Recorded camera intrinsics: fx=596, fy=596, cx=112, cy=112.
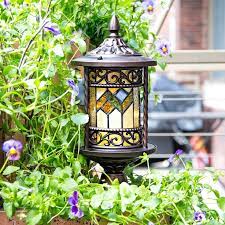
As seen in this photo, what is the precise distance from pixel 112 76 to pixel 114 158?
0.21 meters

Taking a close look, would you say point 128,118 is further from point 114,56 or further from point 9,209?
point 9,209

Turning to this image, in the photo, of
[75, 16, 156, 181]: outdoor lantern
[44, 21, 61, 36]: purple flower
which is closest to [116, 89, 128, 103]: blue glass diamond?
[75, 16, 156, 181]: outdoor lantern

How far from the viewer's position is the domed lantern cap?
4.96 feet

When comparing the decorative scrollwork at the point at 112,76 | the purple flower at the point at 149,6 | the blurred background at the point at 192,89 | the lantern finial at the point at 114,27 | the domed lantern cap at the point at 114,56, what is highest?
the purple flower at the point at 149,6

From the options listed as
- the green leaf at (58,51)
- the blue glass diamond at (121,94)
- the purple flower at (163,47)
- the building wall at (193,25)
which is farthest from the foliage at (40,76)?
the building wall at (193,25)

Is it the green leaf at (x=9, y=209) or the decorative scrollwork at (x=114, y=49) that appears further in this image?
the decorative scrollwork at (x=114, y=49)

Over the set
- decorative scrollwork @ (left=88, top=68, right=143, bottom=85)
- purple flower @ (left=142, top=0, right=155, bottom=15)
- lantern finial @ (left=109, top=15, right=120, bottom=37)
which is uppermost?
purple flower @ (left=142, top=0, right=155, bottom=15)

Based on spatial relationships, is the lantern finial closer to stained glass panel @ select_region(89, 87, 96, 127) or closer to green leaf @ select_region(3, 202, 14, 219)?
stained glass panel @ select_region(89, 87, 96, 127)

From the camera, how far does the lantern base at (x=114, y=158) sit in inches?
60.7

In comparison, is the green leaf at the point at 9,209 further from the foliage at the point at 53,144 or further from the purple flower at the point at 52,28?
the purple flower at the point at 52,28

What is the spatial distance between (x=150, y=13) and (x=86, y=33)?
0.71ft

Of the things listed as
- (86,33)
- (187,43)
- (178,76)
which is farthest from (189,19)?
(86,33)

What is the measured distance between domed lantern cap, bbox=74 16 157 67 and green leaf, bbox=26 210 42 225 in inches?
15.8

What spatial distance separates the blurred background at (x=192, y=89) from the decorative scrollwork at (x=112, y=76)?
1.47 feet
